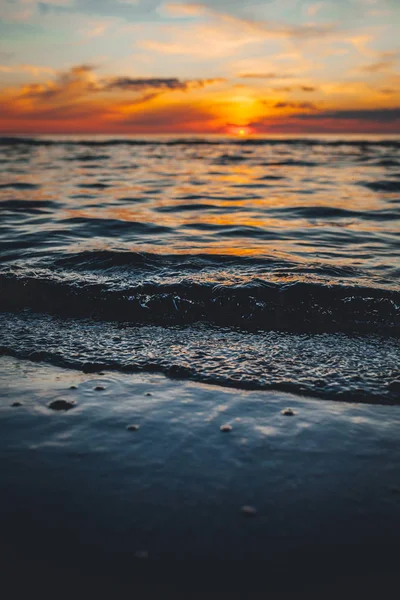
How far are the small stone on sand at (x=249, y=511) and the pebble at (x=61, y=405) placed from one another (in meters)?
1.42

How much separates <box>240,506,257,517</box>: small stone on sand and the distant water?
1323mm

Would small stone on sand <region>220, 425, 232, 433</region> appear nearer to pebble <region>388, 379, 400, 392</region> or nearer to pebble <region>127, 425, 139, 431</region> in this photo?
pebble <region>127, 425, 139, 431</region>

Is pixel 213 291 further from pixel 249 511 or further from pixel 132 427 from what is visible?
pixel 249 511

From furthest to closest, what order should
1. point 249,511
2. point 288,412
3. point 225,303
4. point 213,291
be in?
point 213,291 < point 225,303 < point 288,412 < point 249,511

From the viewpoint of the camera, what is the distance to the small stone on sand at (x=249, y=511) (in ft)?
6.94

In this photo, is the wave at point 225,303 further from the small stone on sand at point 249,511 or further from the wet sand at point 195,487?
the small stone on sand at point 249,511

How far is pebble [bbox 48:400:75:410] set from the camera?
3.10 metres

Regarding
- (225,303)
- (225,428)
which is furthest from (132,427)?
(225,303)

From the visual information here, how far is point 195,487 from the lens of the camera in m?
2.29

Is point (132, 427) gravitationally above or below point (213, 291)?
below

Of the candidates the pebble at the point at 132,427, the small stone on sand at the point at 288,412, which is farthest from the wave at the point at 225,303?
the pebble at the point at 132,427

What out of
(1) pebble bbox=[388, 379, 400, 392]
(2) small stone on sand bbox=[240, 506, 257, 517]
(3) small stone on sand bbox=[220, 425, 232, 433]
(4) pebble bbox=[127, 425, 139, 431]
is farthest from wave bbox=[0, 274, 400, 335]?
(2) small stone on sand bbox=[240, 506, 257, 517]

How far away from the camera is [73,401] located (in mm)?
3197

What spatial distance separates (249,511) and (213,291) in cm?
348
